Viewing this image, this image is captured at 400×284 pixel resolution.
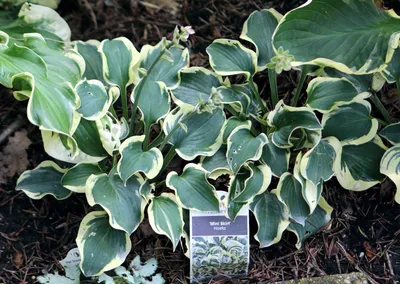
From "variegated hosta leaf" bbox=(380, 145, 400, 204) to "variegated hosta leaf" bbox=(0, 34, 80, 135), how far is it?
3.18 feet

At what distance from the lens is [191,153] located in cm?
167

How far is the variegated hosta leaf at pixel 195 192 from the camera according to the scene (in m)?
1.62

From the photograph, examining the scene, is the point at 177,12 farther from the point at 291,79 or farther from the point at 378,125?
the point at 378,125

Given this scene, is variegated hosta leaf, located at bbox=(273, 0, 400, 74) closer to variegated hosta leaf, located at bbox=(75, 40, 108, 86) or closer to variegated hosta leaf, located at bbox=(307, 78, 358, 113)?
variegated hosta leaf, located at bbox=(307, 78, 358, 113)

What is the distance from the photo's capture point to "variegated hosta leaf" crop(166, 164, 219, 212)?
1.62 metres

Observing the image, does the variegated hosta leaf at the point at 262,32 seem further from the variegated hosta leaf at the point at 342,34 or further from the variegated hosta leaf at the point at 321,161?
the variegated hosta leaf at the point at 321,161

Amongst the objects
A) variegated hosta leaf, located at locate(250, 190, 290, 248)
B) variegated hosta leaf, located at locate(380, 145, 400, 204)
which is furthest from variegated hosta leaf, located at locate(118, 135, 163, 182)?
variegated hosta leaf, located at locate(380, 145, 400, 204)

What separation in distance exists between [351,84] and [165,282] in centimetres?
87

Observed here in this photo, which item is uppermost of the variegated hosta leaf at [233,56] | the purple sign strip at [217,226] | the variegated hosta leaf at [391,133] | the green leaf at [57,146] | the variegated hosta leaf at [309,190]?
the variegated hosta leaf at [233,56]

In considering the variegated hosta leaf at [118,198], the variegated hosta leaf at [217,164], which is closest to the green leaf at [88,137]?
the variegated hosta leaf at [118,198]

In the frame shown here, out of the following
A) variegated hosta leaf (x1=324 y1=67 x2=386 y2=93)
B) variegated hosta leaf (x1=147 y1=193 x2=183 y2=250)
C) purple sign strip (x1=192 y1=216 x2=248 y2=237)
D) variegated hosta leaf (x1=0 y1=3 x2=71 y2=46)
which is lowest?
purple sign strip (x1=192 y1=216 x2=248 y2=237)

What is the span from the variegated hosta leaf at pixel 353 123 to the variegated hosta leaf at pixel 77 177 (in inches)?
30.6

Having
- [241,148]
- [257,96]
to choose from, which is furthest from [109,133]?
[257,96]

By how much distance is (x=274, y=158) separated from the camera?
1712 millimetres
